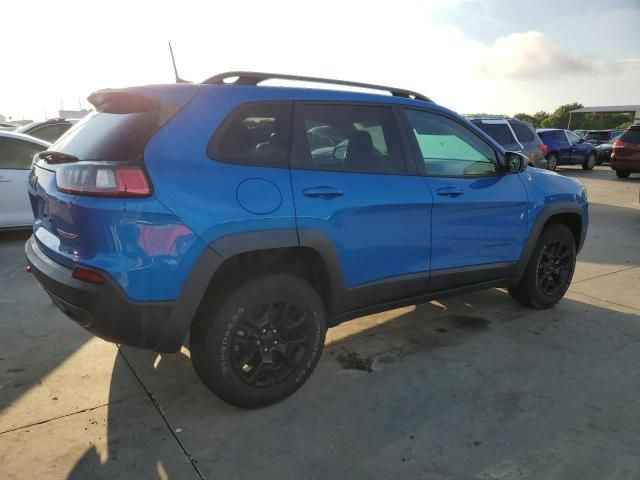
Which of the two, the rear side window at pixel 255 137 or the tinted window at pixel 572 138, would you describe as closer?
the rear side window at pixel 255 137

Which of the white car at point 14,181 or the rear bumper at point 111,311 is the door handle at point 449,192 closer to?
the rear bumper at point 111,311

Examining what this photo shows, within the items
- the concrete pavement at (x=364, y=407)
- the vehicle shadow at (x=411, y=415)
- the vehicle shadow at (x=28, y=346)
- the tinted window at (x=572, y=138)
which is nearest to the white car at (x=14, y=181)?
the vehicle shadow at (x=28, y=346)

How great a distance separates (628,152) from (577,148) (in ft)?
9.63

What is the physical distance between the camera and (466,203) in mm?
3457

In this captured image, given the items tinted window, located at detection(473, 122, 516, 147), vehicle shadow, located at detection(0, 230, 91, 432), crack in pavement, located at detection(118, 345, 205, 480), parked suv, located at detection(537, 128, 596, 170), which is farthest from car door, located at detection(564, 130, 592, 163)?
crack in pavement, located at detection(118, 345, 205, 480)

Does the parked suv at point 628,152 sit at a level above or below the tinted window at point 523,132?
below

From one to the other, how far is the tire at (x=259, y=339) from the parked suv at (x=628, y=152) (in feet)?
50.8

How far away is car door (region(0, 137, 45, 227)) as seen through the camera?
20.0 feet

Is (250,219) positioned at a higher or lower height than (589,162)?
higher

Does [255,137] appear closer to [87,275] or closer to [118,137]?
[118,137]

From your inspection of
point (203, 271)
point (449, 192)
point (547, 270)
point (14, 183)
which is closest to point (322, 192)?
point (203, 271)

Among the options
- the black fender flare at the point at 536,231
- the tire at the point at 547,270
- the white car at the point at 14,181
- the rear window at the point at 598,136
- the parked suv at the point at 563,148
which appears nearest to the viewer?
the black fender flare at the point at 536,231

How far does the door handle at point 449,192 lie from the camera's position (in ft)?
10.8

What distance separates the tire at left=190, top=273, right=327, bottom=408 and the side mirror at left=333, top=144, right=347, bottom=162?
768mm
